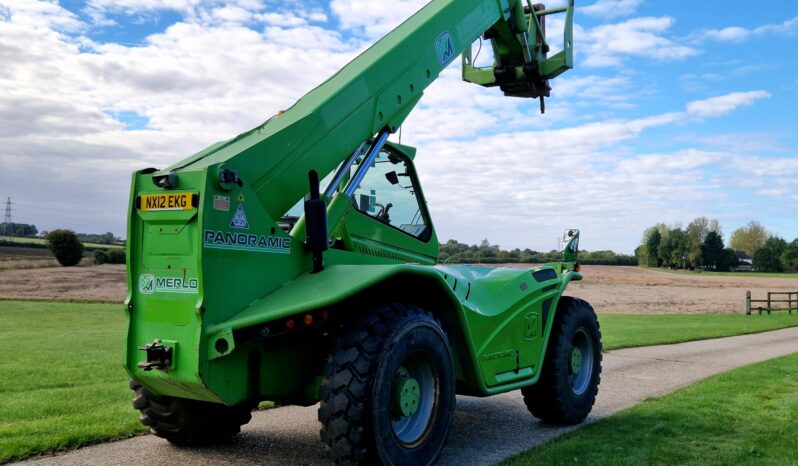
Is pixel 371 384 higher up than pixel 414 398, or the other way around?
pixel 371 384

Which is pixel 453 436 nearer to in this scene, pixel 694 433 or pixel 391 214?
pixel 391 214

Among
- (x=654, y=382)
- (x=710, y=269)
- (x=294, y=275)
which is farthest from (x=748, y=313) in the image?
(x=710, y=269)

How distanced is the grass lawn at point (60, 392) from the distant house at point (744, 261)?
12629cm

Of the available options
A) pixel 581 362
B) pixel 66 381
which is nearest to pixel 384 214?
pixel 581 362

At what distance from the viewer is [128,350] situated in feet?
16.2

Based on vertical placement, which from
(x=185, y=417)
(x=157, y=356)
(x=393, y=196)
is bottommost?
(x=185, y=417)

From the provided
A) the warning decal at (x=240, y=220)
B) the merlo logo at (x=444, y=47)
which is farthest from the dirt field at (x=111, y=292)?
the warning decal at (x=240, y=220)

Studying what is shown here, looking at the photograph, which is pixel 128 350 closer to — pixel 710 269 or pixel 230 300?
pixel 230 300

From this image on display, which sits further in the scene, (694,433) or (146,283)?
(694,433)

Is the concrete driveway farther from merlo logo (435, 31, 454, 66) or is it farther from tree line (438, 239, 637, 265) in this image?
merlo logo (435, 31, 454, 66)

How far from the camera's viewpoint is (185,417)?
5.75m

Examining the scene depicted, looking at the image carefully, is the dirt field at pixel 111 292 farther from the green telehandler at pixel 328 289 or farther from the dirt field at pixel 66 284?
the green telehandler at pixel 328 289

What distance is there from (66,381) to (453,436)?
5919 millimetres

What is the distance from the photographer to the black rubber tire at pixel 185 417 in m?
5.63
